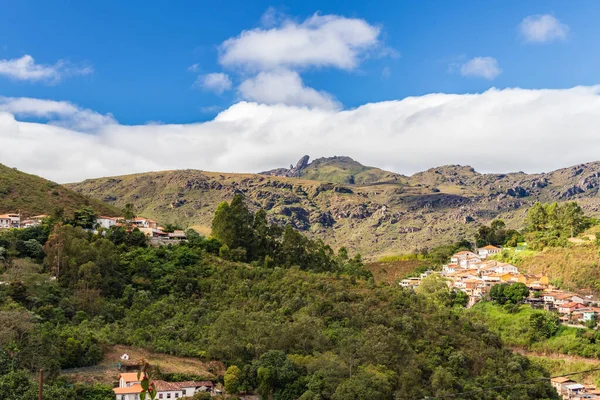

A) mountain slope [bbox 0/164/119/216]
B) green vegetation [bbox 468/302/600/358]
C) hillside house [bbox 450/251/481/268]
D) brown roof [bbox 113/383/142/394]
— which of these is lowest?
green vegetation [bbox 468/302/600/358]

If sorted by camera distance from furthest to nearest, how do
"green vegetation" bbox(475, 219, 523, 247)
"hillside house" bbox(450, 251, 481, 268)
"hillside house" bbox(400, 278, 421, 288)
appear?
"green vegetation" bbox(475, 219, 523, 247), "hillside house" bbox(450, 251, 481, 268), "hillside house" bbox(400, 278, 421, 288)

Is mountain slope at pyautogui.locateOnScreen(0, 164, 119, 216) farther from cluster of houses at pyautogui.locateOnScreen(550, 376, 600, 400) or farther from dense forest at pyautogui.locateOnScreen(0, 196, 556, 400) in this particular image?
cluster of houses at pyautogui.locateOnScreen(550, 376, 600, 400)

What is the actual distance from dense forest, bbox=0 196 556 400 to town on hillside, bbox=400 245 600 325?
13.9 metres

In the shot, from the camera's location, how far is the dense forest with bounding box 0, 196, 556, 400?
97.1 feet

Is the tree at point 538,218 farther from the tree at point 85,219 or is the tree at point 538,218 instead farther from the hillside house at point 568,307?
the tree at point 85,219

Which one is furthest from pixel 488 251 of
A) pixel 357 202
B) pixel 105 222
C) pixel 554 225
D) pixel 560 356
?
pixel 357 202

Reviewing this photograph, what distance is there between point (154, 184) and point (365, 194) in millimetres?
59588

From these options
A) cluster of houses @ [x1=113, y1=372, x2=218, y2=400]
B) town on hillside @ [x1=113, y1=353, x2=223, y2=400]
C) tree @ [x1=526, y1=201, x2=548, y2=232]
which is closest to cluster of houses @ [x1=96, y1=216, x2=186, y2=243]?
town on hillside @ [x1=113, y1=353, x2=223, y2=400]

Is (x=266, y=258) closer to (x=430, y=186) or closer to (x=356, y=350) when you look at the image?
(x=356, y=350)

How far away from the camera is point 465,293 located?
195 feet

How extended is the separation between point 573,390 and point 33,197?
47452 millimetres

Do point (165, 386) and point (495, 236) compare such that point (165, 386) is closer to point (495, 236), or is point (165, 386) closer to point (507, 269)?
point (507, 269)

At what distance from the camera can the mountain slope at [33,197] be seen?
5272 cm

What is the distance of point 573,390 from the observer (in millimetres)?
42031
